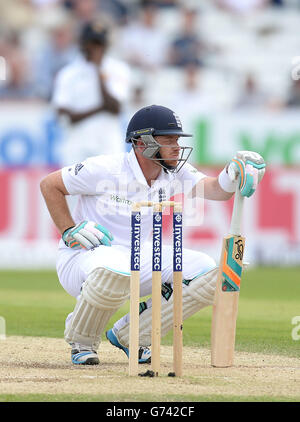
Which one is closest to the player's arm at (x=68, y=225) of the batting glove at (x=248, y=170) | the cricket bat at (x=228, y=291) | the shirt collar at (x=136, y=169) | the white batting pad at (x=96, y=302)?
the white batting pad at (x=96, y=302)

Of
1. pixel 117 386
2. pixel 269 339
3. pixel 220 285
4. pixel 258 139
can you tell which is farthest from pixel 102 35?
pixel 117 386

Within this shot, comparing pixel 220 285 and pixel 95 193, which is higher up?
pixel 95 193

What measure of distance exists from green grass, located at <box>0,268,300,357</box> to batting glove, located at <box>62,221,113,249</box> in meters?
1.32

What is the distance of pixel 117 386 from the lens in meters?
3.96

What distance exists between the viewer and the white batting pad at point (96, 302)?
14.5 feet

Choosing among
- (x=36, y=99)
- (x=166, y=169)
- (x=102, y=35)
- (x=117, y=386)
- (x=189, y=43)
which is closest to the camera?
(x=117, y=386)

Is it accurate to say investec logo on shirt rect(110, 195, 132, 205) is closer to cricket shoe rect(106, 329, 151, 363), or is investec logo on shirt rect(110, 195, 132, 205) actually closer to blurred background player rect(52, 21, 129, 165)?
cricket shoe rect(106, 329, 151, 363)

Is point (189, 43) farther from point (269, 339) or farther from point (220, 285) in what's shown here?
point (220, 285)

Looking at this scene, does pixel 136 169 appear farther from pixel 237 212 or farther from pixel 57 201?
pixel 237 212

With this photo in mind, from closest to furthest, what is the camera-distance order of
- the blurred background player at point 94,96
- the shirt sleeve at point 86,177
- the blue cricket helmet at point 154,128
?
the blue cricket helmet at point 154,128, the shirt sleeve at point 86,177, the blurred background player at point 94,96

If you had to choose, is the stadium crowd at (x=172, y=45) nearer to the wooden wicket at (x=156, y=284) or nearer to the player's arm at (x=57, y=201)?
the player's arm at (x=57, y=201)

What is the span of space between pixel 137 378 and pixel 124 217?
1.05 meters

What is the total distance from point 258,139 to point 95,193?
7.26 meters

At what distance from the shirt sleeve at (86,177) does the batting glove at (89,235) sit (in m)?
0.25
